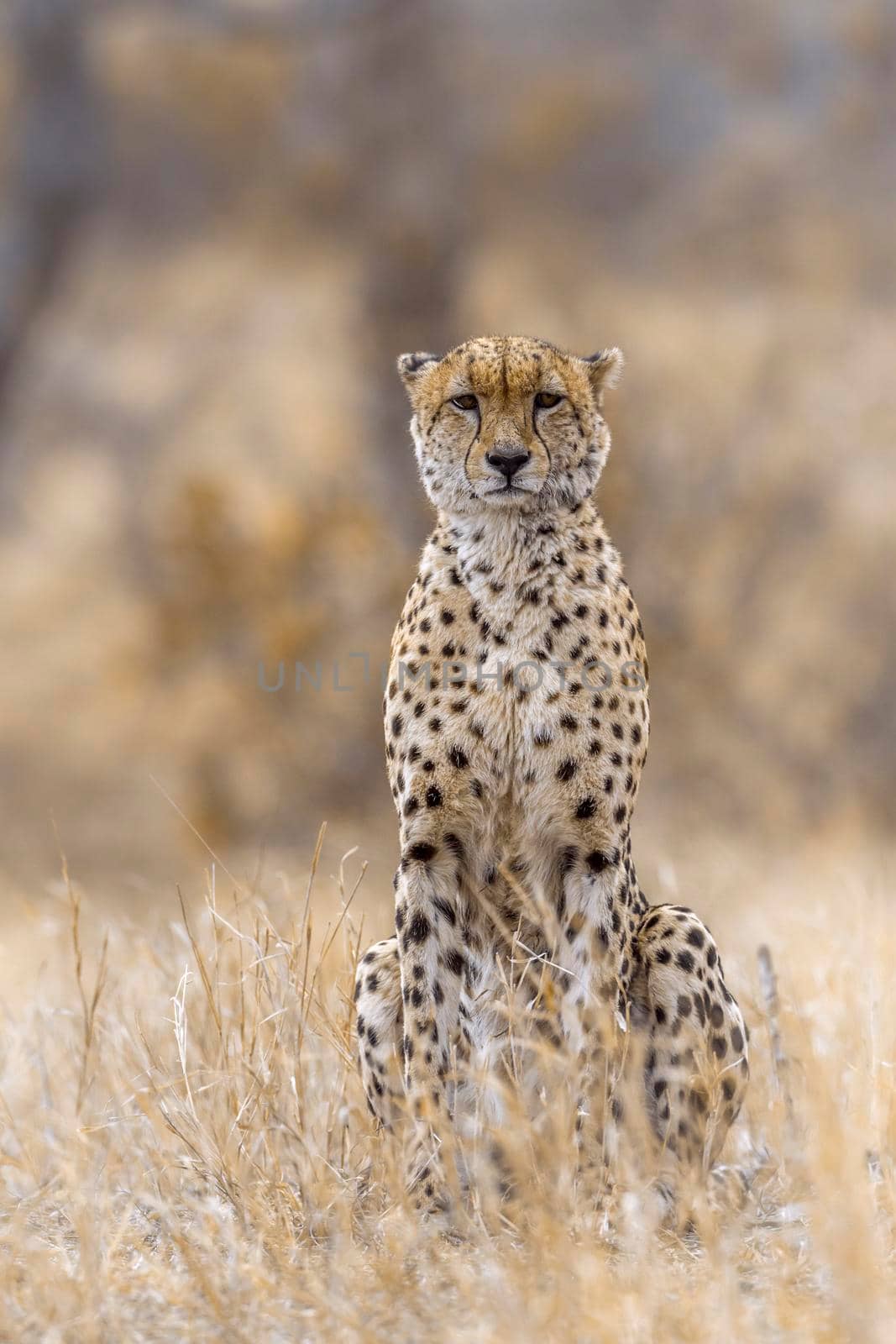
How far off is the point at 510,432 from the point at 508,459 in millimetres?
53

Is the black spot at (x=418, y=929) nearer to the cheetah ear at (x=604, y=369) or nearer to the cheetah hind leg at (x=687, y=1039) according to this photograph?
the cheetah hind leg at (x=687, y=1039)

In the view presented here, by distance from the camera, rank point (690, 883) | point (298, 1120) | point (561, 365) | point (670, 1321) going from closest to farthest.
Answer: point (670, 1321) → point (298, 1120) → point (561, 365) → point (690, 883)

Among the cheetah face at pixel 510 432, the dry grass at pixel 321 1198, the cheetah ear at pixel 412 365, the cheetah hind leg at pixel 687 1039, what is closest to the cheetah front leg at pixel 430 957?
the dry grass at pixel 321 1198

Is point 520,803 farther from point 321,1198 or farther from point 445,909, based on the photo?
point 321,1198

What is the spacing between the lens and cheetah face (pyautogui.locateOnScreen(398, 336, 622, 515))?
257 cm

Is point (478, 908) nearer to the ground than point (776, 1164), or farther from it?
farther from it

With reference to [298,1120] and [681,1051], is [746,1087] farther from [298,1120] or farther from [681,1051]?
[298,1120]

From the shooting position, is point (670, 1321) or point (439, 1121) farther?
point (439, 1121)

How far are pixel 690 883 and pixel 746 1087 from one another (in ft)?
6.02

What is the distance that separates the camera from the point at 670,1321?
161 centimetres

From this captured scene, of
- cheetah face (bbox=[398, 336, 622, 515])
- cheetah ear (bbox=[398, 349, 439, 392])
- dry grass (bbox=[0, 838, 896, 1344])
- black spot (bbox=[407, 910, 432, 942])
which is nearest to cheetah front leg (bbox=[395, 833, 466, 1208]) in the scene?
black spot (bbox=[407, 910, 432, 942])

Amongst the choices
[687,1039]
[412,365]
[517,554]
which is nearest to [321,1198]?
[687,1039]

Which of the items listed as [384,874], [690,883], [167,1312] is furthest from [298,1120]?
[384,874]

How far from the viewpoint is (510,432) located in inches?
101
